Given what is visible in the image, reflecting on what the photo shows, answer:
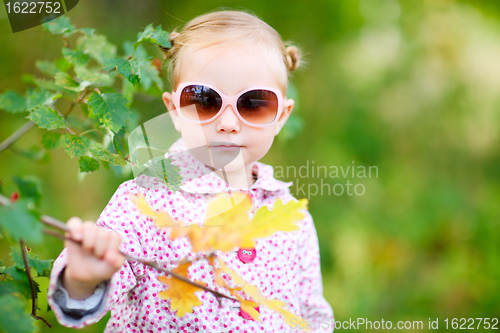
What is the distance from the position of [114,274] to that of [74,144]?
0.84 feet

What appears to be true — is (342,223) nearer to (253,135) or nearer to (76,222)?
(253,135)

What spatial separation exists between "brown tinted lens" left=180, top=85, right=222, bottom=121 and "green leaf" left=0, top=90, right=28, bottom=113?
39 cm

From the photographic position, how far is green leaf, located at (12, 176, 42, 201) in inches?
23.4

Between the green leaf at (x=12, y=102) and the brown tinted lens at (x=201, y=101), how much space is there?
39 cm

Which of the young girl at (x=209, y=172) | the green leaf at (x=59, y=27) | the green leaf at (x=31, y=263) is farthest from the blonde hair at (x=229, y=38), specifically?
the green leaf at (x=31, y=263)

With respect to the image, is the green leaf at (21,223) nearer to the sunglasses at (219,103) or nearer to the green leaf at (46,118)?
the green leaf at (46,118)

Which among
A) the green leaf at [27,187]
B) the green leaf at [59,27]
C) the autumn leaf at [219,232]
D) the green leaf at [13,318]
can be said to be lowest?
the green leaf at [13,318]

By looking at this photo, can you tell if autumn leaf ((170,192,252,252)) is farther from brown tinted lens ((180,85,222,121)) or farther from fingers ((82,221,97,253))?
brown tinted lens ((180,85,222,121))

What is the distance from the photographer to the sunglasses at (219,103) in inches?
31.4

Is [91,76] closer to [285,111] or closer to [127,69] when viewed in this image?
[127,69]

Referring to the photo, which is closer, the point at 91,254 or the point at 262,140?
the point at 91,254
